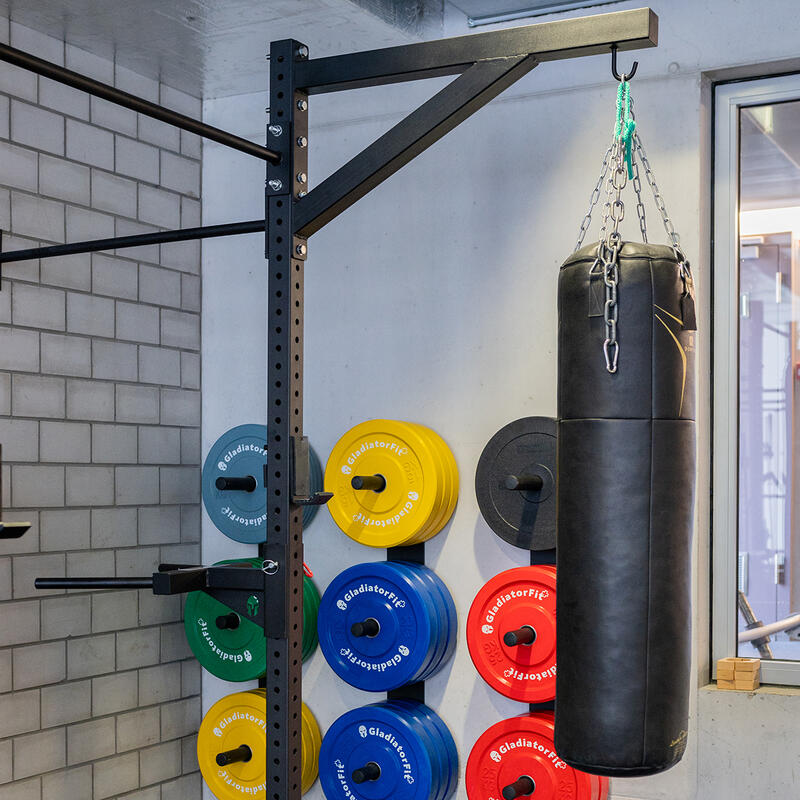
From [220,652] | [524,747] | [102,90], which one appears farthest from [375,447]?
[102,90]

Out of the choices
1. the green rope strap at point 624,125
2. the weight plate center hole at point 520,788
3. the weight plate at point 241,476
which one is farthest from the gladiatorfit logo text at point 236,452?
the green rope strap at point 624,125

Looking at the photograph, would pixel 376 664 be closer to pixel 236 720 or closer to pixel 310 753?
pixel 310 753

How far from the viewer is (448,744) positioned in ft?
12.5

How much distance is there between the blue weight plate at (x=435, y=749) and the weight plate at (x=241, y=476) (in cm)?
82

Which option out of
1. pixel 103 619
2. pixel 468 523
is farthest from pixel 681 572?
pixel 103 619

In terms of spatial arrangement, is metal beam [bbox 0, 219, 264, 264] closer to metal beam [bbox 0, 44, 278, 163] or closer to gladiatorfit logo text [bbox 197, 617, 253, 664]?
metal beam [bbox 0, 44, 278, 163]

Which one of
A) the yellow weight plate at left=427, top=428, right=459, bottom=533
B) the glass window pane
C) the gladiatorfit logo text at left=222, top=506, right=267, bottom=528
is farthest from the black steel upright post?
the glass window pane

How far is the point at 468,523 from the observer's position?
3.90 m

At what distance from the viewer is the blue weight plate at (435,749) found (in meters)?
3.70

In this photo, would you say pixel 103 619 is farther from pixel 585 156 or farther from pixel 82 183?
pixel 585 156

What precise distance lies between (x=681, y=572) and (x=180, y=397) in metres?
2.43

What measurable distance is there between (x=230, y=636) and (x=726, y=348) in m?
2.05

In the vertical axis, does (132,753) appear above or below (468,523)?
below

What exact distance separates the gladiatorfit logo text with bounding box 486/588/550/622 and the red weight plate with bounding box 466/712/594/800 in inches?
13.5
